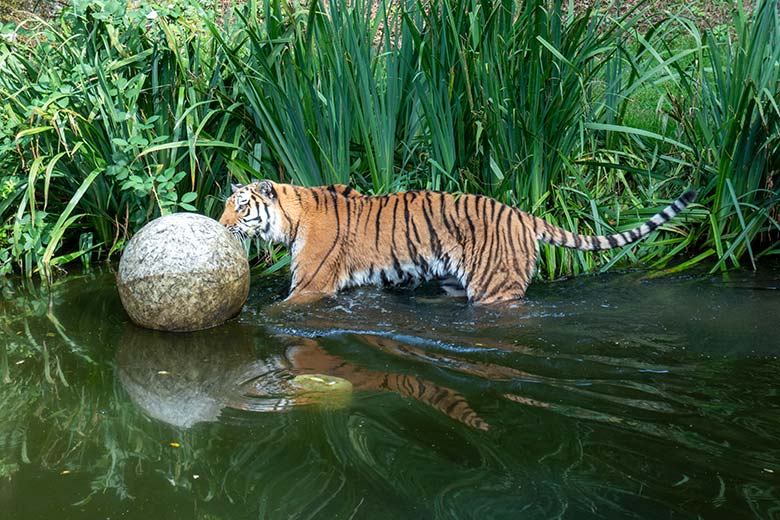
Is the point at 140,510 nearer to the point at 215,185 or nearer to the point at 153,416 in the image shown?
the point at 153,416

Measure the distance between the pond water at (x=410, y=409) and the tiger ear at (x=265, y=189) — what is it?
0.77 metres

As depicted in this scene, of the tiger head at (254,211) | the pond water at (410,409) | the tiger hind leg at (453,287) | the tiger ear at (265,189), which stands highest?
the tiger ear at (265,189)

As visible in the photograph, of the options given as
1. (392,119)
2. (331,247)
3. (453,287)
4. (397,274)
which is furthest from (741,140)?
(331,247)

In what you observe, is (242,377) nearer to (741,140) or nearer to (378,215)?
(378,215)

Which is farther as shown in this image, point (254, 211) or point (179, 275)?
point (254, 211)

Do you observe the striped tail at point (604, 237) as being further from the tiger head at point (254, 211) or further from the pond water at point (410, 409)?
the tiger head at point (254, 211)

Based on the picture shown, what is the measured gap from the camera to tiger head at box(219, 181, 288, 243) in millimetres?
5918

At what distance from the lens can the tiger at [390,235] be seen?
5617 millimetres

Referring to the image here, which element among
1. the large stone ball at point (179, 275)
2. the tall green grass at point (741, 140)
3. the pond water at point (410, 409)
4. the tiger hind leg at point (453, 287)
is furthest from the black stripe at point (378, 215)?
the tall green grass at point (741, 140)

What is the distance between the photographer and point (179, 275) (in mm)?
5145

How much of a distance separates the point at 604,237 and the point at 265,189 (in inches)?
93.3

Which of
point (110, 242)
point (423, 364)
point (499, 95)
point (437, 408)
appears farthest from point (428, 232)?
point (110, 242)

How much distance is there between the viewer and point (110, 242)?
281 inches

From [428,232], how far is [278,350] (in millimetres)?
1486
